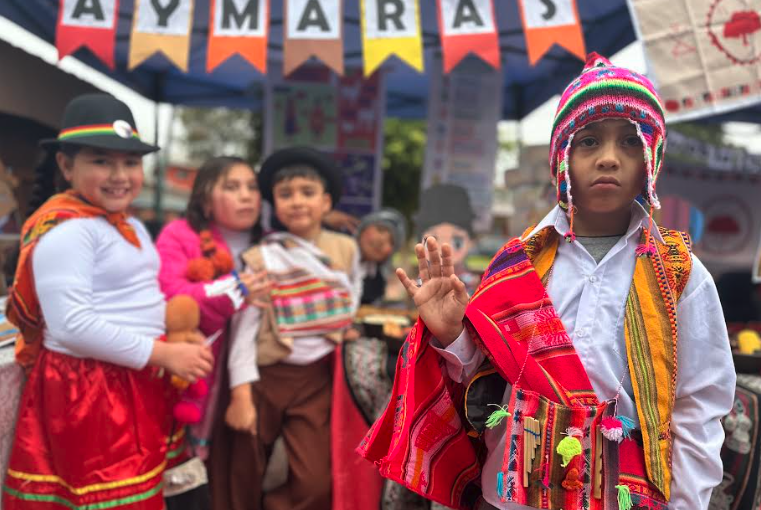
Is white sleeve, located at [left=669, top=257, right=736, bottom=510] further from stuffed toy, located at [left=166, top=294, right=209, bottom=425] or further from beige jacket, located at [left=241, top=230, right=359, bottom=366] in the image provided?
stuffed toy, located at [left=166, top=294, right=209, bottom=425]

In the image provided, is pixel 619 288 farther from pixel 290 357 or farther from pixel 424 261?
pixel 290 357

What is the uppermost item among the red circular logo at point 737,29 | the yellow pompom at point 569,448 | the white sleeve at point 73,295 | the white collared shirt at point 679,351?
the red circular logo at point 737,29

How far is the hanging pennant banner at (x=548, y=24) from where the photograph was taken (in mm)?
2980

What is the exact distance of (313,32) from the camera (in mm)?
2977

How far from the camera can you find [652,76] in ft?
9.55

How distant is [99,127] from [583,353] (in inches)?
68.2

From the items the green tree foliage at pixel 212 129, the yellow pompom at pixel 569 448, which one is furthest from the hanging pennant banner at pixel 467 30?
the green tree foliage at pixel 212 129

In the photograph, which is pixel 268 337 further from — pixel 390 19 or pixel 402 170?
pixel 402 170

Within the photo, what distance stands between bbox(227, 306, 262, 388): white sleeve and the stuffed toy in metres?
0.14

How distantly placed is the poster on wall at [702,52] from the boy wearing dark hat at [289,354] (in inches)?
70.1

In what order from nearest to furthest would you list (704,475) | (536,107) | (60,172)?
(704,475) < (60,172) < (536,107)

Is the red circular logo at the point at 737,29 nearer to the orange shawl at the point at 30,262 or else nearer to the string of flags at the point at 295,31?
the string of flags at the point at 295,31

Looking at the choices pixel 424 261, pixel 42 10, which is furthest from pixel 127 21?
pixel 424 261

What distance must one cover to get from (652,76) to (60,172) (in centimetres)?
277
